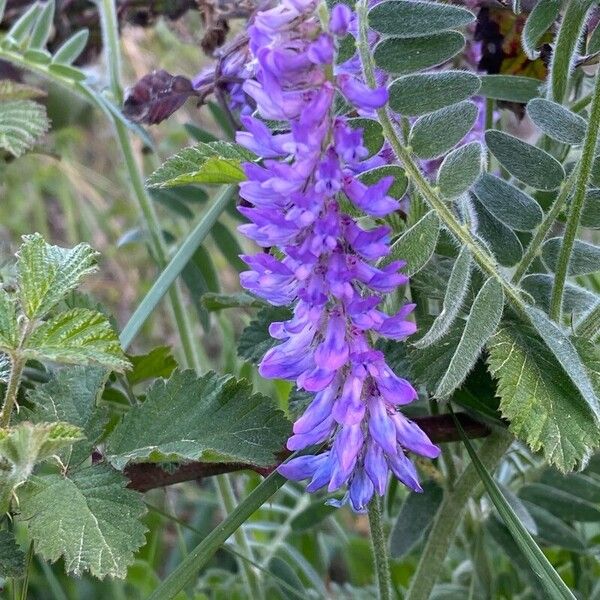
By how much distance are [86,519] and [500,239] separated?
0.36 meters

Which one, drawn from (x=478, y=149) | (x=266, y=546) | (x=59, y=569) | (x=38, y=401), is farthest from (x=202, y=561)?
(x=59, y=569)

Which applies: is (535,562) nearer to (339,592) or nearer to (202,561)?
(202,561)

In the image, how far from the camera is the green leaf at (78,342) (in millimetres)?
598

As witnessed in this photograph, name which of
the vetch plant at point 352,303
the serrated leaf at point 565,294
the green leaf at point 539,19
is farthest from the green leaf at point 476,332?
the green leaf at point 539,19

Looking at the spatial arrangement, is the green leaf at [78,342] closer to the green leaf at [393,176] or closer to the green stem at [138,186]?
the green leaf at [393,176]

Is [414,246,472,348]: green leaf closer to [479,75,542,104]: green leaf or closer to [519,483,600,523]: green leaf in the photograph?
[479,75,542,104]: green leaf

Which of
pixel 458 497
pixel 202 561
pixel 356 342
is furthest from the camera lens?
pixel 458 497

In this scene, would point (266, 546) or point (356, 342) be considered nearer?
point (356, 342)

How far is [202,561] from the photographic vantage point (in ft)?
2.20

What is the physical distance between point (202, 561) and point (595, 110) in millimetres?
396

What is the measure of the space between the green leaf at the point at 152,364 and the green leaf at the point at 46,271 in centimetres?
18

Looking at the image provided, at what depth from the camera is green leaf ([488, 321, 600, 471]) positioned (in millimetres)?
606

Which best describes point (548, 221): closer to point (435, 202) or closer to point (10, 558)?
point (435, 202)

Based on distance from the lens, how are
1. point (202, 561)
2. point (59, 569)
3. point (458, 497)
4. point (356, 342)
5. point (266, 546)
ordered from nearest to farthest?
point (356, 342), point (202, 561), point (458, 497), point (266, 546), point (59, 569)
